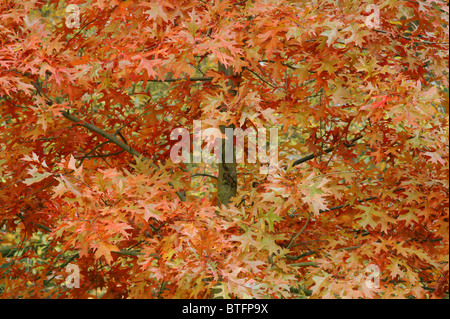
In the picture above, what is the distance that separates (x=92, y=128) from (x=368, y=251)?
193 centimetres

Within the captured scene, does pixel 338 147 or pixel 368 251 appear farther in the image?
pixel 338 147

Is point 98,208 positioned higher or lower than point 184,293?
higher

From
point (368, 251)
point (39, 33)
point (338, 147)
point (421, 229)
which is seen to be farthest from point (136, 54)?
point (421, 229)

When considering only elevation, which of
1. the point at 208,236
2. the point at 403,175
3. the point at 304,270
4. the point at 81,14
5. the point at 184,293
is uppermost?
the point at 81,14

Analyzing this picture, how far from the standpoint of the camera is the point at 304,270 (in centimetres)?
365

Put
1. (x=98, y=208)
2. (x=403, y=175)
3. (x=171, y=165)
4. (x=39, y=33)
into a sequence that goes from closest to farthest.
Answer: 1. (x=98, y=208)
2. (x=39, y=33)
3. (x=403, y=175)
4. (x=171, y=165)

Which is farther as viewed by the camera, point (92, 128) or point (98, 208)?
point (92, 128)

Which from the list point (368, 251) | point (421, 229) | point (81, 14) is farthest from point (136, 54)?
point (421, 229)

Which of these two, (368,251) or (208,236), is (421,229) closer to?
(368,251)

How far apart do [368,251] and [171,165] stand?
1.33 metres

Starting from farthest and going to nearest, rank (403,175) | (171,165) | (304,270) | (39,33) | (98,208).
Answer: (304,270) → (171,165) → (403,175) → (39,33) → (98,208)

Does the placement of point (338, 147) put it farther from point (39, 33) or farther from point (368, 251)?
point (39, 33)

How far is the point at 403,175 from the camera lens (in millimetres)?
2723

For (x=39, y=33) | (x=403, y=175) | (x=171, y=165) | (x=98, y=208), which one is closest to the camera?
(x=98, y=208)
